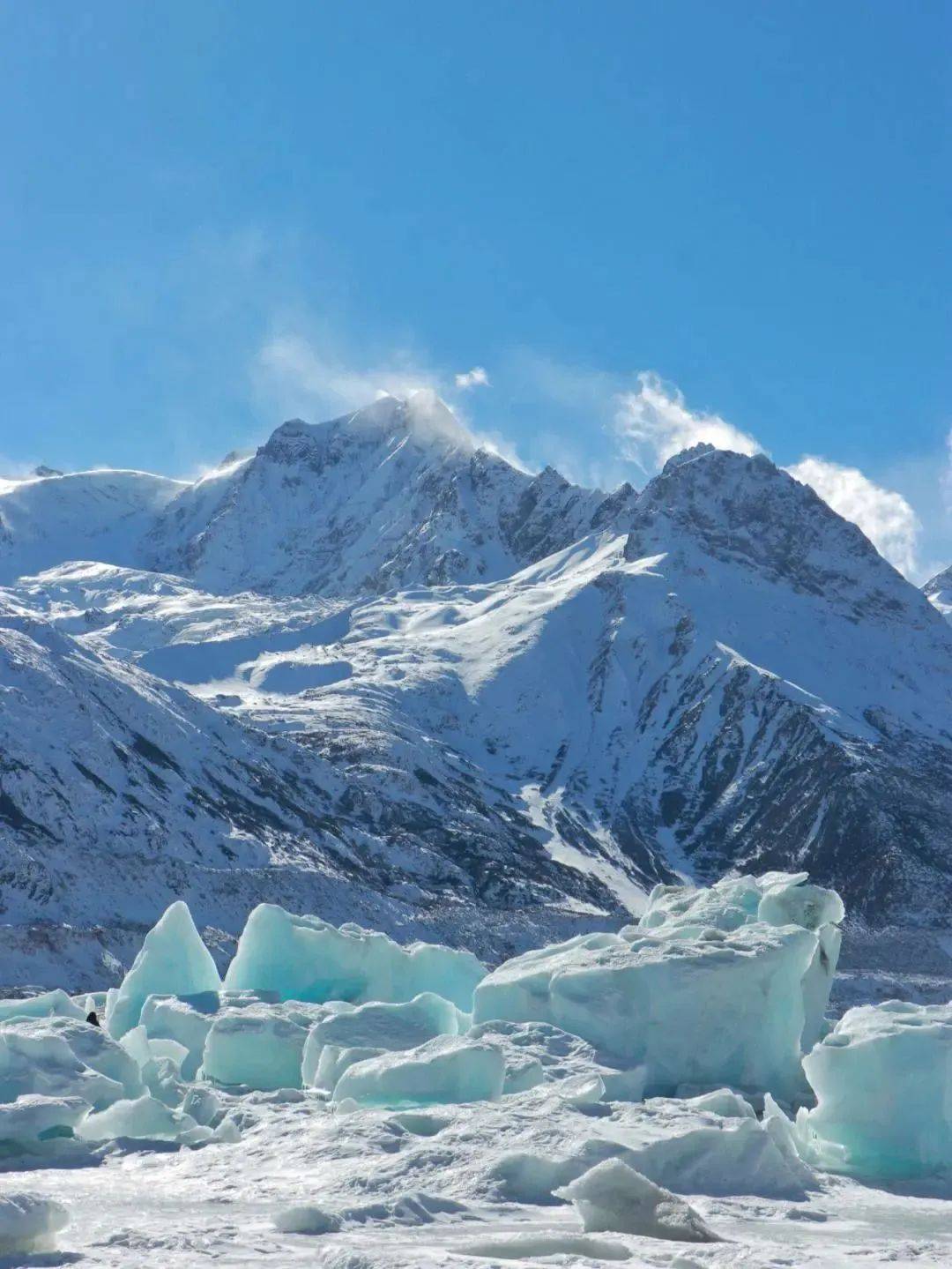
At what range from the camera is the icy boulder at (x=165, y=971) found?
44000 millimetres

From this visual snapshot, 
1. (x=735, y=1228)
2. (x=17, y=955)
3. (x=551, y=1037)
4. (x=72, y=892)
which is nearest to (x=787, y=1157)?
(x=735, y=1228)

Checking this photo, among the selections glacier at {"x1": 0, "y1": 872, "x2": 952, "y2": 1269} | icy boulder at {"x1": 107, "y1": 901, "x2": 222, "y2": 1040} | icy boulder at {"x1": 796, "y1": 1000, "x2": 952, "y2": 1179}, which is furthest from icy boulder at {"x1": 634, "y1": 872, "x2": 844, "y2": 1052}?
icy boulder at {"x1": 107, "y1": 901, "x2": 222, "y2": 1040}

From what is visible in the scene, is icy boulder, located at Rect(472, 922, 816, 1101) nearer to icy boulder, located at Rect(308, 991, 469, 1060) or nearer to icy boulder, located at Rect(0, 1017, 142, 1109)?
icy boulder, located at Rect(308, 991, 469, 1060)

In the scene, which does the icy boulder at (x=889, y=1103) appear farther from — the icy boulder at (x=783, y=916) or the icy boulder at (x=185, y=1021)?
the icy boulder at (x=185, y=1021)

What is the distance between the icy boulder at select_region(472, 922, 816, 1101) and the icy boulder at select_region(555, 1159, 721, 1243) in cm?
1323

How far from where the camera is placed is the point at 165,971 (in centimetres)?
4572

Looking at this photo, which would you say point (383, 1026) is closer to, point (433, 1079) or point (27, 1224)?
point (433, 1079)

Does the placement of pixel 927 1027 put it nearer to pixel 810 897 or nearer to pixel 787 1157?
pixel 787 1157

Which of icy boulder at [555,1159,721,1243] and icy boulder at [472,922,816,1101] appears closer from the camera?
icy boulder at [555,1159,721,1243]

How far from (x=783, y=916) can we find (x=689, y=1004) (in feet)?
28.8

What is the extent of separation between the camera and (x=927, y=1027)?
29.6m

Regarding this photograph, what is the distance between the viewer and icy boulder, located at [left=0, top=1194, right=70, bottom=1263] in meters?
18.7

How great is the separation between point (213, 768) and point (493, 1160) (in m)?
147

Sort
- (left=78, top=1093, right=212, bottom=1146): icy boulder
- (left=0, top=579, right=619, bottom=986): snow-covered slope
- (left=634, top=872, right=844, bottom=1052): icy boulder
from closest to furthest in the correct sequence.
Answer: (left=78, top=1093, right=212, bottom=1146): icy boulder, (left=634, top=872, right=844, bottom=1052): icy boulder, (left=0, top=579, right=619, bottom=986): snow-covered slope
